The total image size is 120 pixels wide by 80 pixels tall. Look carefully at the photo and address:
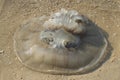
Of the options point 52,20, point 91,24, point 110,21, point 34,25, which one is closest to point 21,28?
point 34,25

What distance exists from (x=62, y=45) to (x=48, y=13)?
1625 millimetres

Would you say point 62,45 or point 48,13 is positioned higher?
point 62,45

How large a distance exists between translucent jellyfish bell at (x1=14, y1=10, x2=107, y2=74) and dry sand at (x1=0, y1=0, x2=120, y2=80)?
16cm

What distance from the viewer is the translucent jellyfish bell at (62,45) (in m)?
7.04

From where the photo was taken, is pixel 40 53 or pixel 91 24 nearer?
pixel 40 53

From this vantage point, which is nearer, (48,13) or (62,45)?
(62,45)

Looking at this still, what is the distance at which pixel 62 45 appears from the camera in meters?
7.01

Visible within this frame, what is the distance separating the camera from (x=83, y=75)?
7055 millimetres

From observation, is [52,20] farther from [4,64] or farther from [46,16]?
[4,64]

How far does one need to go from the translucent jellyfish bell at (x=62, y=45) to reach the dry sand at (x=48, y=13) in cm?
16

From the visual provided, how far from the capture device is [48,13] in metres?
8.38

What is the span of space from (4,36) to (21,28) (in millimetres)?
449

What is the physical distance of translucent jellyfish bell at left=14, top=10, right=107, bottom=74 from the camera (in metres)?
7.04

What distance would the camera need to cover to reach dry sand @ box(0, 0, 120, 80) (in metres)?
7.04
